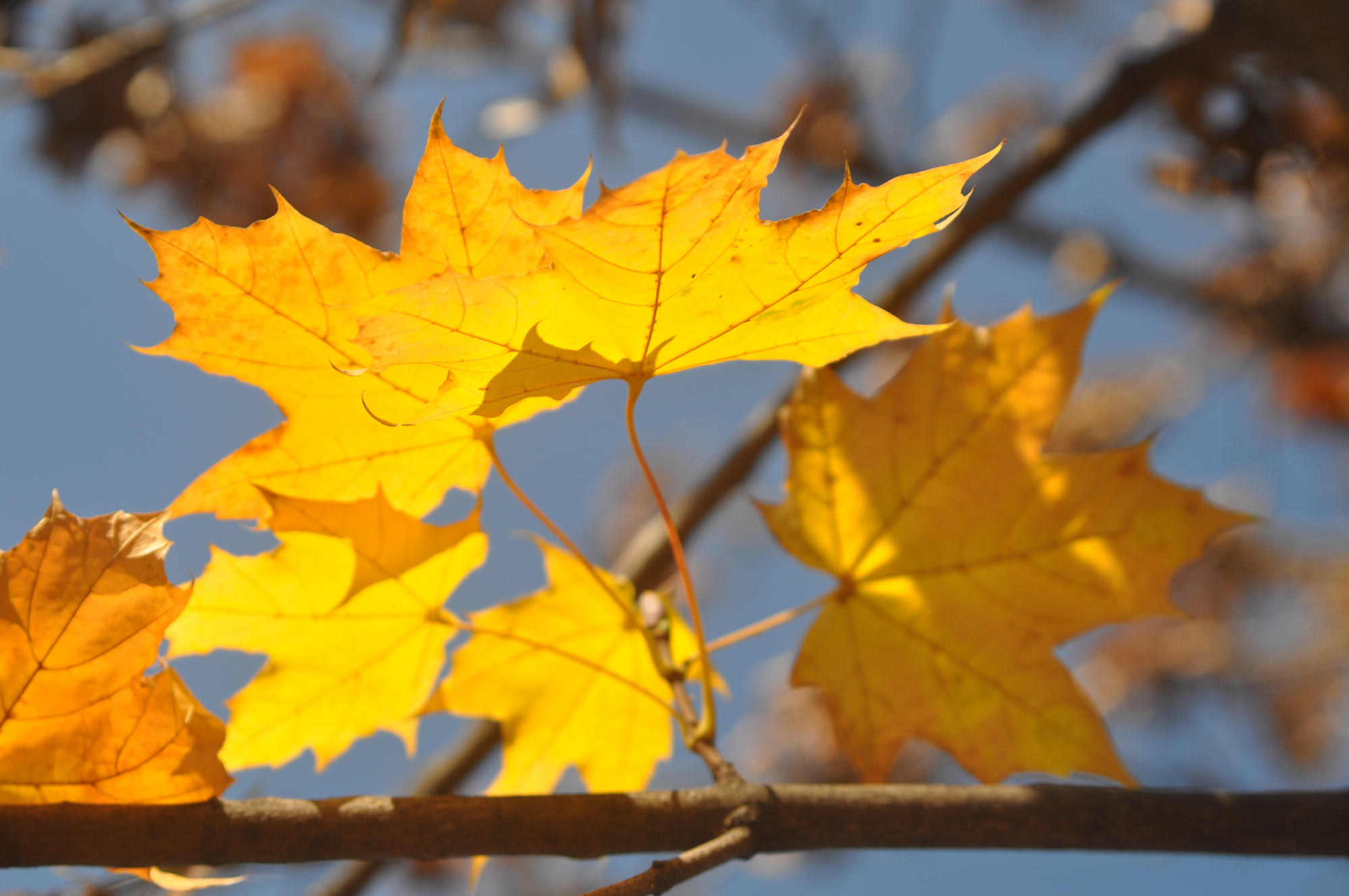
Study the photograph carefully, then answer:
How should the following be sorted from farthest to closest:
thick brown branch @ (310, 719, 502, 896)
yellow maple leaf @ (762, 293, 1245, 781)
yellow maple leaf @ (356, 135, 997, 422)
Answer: thick brown branch @ (310, 719, 502, 896) → yellow maple leaf @ (762, 293, 1245, 781) → yellow maple leaf @ (356, 135, 997, 422)

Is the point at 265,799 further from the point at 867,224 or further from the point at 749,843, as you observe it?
the point at 867,224

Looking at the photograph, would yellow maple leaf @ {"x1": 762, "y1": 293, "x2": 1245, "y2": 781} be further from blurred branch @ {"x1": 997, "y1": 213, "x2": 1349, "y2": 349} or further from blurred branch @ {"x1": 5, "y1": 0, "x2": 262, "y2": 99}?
blurred branch @ {"x1": 997, "y1": 213, "x2": 1349, "y2": 349}

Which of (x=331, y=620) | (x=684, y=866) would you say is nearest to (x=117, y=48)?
(x=331, y=620)

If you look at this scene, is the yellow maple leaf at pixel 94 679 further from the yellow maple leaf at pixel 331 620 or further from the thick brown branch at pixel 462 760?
the thick brown branch at pixel 462 760

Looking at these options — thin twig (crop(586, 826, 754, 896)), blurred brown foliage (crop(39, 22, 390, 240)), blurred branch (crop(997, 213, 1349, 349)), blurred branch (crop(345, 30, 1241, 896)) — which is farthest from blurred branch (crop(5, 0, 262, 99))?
blurred branch (crop(997, 213, 1349, 349))

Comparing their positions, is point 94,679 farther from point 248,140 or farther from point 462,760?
point 248,140

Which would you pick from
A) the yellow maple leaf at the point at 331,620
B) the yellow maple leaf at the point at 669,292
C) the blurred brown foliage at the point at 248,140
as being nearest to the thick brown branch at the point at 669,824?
the yellow maple leaf at the point at 331,620

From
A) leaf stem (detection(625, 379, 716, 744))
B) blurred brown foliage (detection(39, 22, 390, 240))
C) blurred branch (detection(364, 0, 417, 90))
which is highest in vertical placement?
blurred brown foliage (detection(39, 22, 390, 240))
